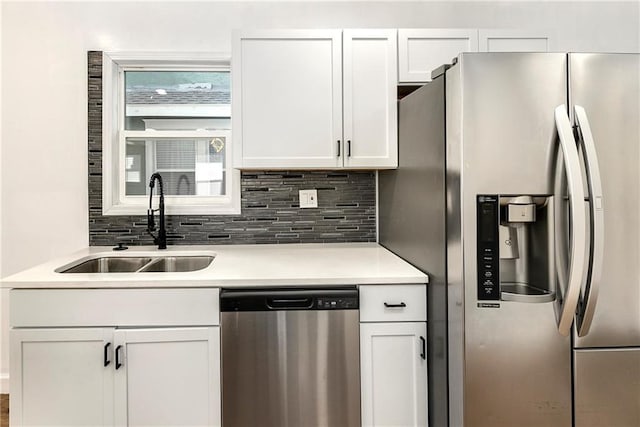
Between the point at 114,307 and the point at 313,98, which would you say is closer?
the point at 114,307

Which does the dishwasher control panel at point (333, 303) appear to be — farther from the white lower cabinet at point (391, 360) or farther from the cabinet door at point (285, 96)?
the cabinet door at point (285, 96)

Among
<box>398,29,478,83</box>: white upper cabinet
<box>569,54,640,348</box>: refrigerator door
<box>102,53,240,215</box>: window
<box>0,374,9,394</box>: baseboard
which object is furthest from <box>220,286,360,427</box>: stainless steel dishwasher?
<box>0,374,9,394</box>: baseboard

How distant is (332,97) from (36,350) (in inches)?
64.1

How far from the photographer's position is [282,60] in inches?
76.9

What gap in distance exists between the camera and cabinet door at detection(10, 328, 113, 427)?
1.51m

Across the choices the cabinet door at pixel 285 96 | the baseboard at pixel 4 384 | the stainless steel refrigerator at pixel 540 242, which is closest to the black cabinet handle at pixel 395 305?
the stainless steel refrigerator at pixel 540 242

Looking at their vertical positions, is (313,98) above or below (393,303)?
above

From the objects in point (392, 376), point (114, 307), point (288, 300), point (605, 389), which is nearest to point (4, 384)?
point (114, 307)

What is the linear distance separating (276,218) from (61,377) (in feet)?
4.19

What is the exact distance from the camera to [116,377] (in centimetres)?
152

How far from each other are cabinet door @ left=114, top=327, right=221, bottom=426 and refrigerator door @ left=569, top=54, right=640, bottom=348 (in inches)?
53.4

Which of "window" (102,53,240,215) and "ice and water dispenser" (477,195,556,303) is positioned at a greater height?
"window" (102,53,240,215)

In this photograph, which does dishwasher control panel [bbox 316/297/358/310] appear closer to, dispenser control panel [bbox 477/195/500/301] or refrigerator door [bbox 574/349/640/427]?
dispenser control panel [bbox 477/195/500/301]

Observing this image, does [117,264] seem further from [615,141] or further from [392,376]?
[615,141]
